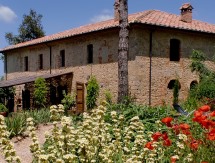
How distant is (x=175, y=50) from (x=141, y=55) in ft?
8.51

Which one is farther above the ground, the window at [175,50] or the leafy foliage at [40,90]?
the window at [175,50]

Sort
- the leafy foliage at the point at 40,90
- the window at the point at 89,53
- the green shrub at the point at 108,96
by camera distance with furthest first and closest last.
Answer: the leafy foliage at the point at 40,90 < the window at the point at 89,53 < the green shrub at the point at 108,96

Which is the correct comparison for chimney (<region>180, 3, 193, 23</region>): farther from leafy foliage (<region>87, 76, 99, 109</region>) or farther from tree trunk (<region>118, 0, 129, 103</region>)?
tree trunk (<region>118, 0, 129, 103</region>)

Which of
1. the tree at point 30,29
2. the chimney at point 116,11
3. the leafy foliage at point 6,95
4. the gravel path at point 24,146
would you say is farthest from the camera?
the tree at point 30,29

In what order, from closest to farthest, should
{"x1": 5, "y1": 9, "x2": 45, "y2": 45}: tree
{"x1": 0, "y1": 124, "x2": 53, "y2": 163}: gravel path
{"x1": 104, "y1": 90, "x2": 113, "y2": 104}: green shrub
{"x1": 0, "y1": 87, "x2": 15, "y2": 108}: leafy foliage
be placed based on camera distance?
1. {"x1": 0, "y1": 124, "x2": 53, "y2": 163}: gravel path
2. {"x1": 104, "y1": 90, "x2": 113, "y2": 104}: green shrub
3. {"x1": 0, "y1": 87, "x2": 15, "y2": 108}: leafy foliage
4. {"x1": 5, "y1": 9, "x2": 45, "y2": 45}: tree

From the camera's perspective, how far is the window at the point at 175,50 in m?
18.5

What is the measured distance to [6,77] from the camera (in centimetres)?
3012

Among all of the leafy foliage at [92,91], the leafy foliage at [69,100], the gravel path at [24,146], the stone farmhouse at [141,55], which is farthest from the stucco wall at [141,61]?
the gravel path at [24,146]

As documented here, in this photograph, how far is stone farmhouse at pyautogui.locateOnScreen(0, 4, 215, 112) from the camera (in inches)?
668

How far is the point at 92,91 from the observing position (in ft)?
60.8

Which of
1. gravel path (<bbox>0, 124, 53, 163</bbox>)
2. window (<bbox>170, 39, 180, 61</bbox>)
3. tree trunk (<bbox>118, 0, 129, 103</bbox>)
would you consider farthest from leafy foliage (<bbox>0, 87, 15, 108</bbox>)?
gravel path (<bbox>0, 124, 53, 163</bbox>)

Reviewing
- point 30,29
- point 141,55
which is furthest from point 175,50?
point 30,29

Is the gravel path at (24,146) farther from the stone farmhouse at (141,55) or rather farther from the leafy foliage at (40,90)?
the leafy foliage at (40,90)

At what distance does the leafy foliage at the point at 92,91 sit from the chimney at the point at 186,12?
6401 millimetres
